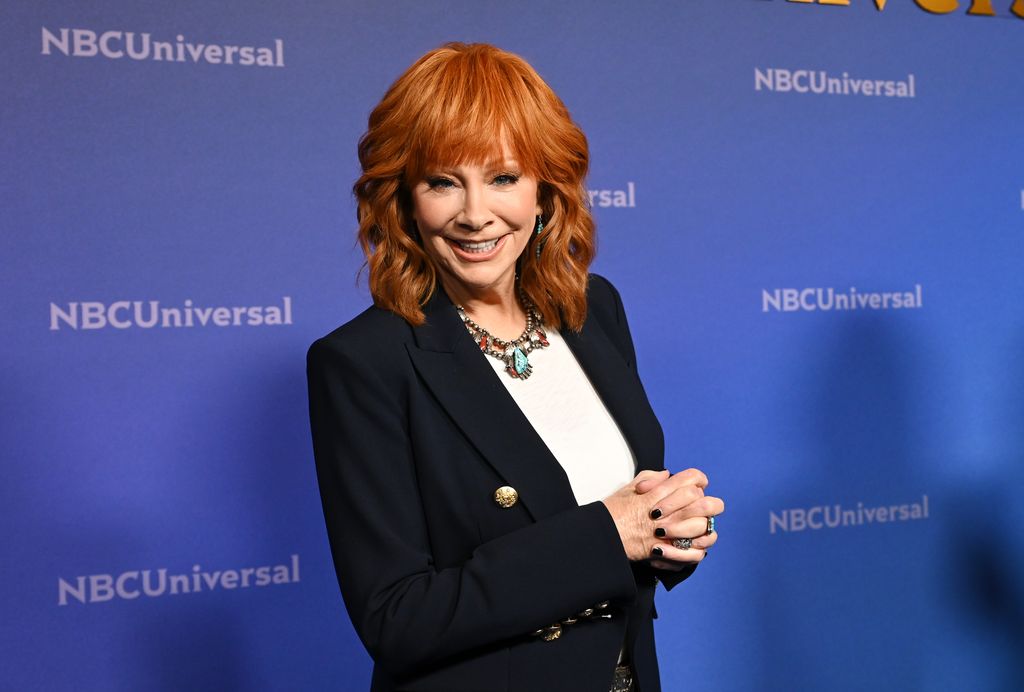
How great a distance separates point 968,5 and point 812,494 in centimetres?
175

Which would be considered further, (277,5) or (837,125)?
(837,125)

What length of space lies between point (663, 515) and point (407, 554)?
31 centimetres

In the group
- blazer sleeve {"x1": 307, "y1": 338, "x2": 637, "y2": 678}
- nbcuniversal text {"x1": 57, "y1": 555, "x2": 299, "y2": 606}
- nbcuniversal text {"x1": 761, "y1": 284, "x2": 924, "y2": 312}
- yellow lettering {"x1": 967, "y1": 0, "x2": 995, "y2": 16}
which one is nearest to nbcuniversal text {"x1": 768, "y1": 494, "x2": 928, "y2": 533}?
nbcuniversal text {"x1": 761, "y1": 284, "x2": 924, "y2": 312}

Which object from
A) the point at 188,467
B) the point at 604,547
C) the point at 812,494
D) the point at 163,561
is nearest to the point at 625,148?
the point at 812,494

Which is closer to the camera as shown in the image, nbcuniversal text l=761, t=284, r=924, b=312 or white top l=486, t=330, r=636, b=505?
white top l=486, t=330, r=636, b=505

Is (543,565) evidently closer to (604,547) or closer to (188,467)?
(604,547)

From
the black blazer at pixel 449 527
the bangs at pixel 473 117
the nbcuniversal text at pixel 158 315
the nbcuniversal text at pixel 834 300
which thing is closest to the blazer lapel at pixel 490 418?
the black blazer at pixel 449 527

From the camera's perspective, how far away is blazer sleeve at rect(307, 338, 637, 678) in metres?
1.15

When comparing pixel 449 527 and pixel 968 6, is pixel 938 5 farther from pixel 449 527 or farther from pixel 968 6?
pixel 449 527

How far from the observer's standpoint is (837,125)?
3.21 metres

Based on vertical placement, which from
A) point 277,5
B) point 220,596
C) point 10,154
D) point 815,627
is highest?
point 277,5

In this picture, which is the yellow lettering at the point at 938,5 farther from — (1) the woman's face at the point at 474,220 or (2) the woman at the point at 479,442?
(1) the woman's face at the point at 474,220

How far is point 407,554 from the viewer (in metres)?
1.17

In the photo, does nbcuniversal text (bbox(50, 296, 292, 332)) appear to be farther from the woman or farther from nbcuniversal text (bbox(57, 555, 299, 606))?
the woman
